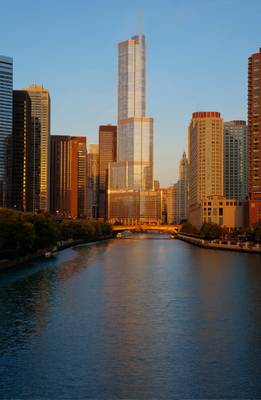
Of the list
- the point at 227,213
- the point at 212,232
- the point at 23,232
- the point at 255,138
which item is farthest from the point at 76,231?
the point at 23,232

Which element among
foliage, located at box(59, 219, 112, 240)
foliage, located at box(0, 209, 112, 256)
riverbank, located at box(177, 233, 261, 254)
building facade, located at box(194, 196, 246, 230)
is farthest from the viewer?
building facade, located at box(194, 196, 246, 230)

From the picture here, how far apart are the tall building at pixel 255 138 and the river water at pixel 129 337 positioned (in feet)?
331

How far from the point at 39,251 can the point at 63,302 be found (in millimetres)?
46199

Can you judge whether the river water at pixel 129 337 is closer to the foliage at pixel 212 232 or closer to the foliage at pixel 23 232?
the foliage at pixel 23 232

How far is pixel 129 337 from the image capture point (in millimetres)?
36375

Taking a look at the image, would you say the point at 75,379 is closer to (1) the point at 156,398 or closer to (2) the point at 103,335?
(1) the point at 156,398

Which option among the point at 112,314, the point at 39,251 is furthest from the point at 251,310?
the point at 39,251

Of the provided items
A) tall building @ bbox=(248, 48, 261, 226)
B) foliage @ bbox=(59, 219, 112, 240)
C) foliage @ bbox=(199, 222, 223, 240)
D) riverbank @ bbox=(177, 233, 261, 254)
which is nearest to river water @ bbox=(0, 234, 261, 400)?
riverbank @ bbox=(177, 233, 261, 254)

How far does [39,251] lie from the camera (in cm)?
9456

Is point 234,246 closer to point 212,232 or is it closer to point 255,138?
point 212,232

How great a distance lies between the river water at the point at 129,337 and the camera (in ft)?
90.5

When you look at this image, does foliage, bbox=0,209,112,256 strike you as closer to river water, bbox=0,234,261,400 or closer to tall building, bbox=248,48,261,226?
river water, bbox=0,234,261,400

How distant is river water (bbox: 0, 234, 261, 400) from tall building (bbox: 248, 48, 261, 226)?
3976 inches

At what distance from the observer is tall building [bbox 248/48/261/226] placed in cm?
16400
